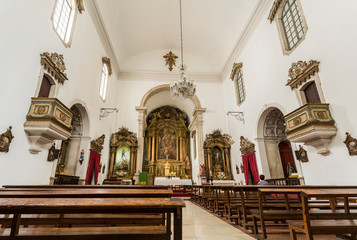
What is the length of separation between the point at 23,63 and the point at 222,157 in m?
10.7

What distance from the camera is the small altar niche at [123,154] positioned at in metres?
11.6

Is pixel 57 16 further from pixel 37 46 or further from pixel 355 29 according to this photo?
pixel 355 29

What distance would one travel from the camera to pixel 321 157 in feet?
18.6

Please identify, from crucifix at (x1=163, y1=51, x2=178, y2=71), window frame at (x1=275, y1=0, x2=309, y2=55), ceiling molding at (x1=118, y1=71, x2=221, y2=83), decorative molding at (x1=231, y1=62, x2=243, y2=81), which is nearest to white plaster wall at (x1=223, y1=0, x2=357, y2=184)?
window frame at (x1=275, y1=0, x2=309, y2=55)

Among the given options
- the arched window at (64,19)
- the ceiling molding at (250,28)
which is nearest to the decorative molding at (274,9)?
the ceiling molding at (250,28)

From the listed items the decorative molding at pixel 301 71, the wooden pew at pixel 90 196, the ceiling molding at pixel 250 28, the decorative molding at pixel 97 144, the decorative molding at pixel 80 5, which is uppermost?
the ceiling molding at pixel 250 28

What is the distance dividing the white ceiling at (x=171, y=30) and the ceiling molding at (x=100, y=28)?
400mm

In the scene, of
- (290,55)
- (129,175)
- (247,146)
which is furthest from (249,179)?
(129,175)

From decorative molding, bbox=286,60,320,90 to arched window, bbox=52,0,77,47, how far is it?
25.5 ft

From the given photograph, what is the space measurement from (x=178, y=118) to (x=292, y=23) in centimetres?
1112

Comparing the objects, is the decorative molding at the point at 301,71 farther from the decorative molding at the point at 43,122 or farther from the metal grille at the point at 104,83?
the metal grille at the point at 104,83

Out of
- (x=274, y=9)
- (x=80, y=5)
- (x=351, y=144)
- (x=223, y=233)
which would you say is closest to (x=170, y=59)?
(x=80, y=5)

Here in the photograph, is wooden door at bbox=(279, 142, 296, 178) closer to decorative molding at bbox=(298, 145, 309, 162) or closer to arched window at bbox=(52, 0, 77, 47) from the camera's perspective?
decorative molding at bbox=(298, 145, 309, 162)

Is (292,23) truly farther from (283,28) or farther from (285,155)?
(285,155)
